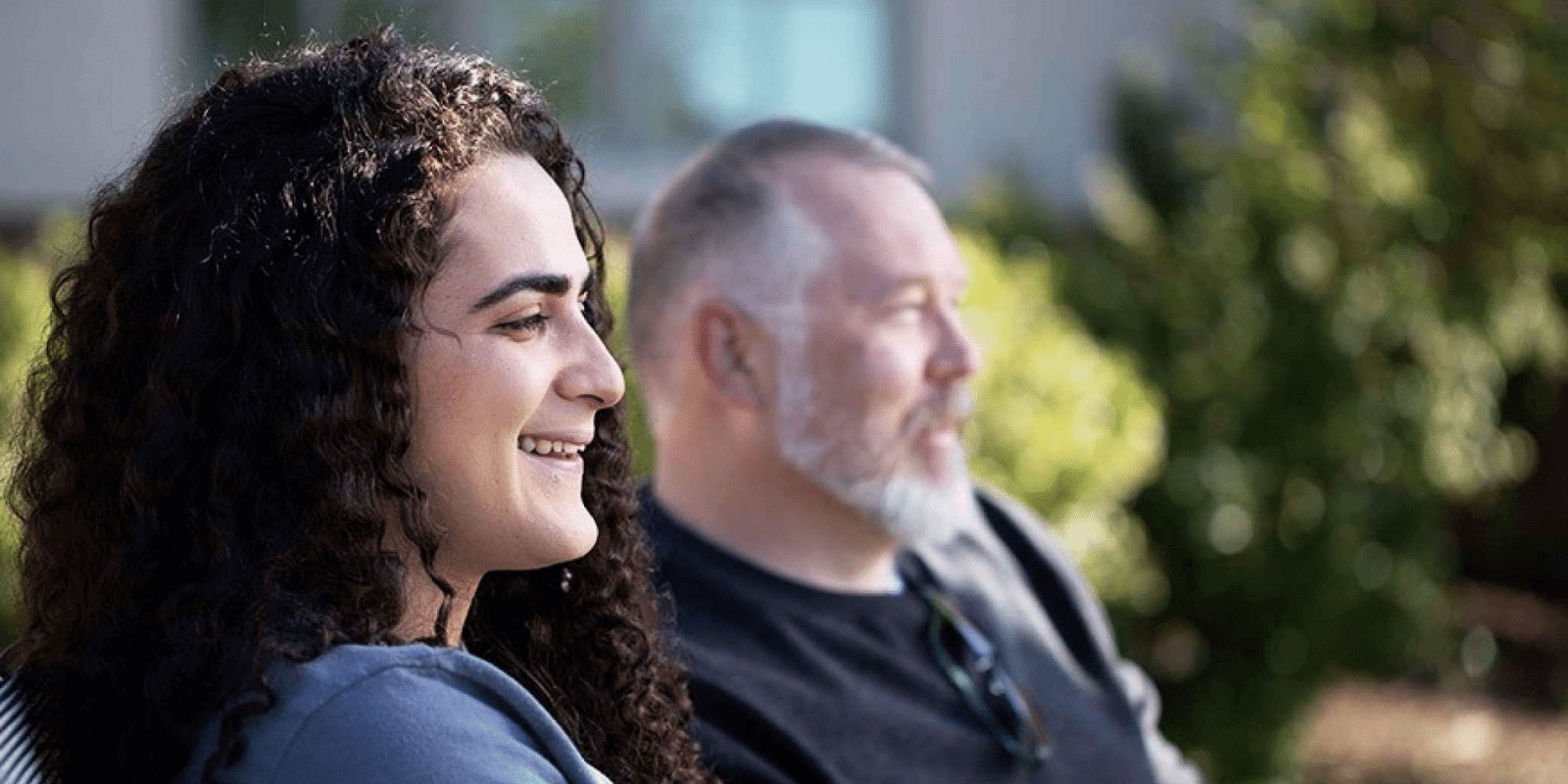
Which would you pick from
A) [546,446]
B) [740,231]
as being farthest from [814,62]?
[546,446]

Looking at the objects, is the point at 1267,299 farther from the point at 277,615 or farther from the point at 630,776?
the point at 277,615

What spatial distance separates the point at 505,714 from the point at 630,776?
1.02 ft

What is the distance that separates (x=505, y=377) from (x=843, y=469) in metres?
1.27

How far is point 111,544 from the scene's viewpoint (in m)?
1.68

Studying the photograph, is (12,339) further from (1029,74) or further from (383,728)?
(1029,74)

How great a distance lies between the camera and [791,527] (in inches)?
117

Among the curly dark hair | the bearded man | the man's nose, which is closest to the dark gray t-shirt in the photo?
the bearded man

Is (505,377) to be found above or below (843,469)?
above

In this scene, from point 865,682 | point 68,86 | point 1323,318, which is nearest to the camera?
point 865,682

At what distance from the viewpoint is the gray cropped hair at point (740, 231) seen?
9.89 feet

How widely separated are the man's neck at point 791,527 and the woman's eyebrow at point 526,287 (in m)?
1.21

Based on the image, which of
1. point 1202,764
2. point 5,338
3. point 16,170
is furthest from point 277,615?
point 16,170

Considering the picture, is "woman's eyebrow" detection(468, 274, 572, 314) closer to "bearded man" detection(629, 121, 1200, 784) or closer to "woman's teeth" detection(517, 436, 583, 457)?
"woman's teeth" detection(517, 436, 583, 457)

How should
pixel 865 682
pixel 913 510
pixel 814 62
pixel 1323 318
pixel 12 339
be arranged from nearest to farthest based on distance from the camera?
pixel 865 682
pixel 913 510
pixel 12 339
pixel 1323 318
pixel 814 62
